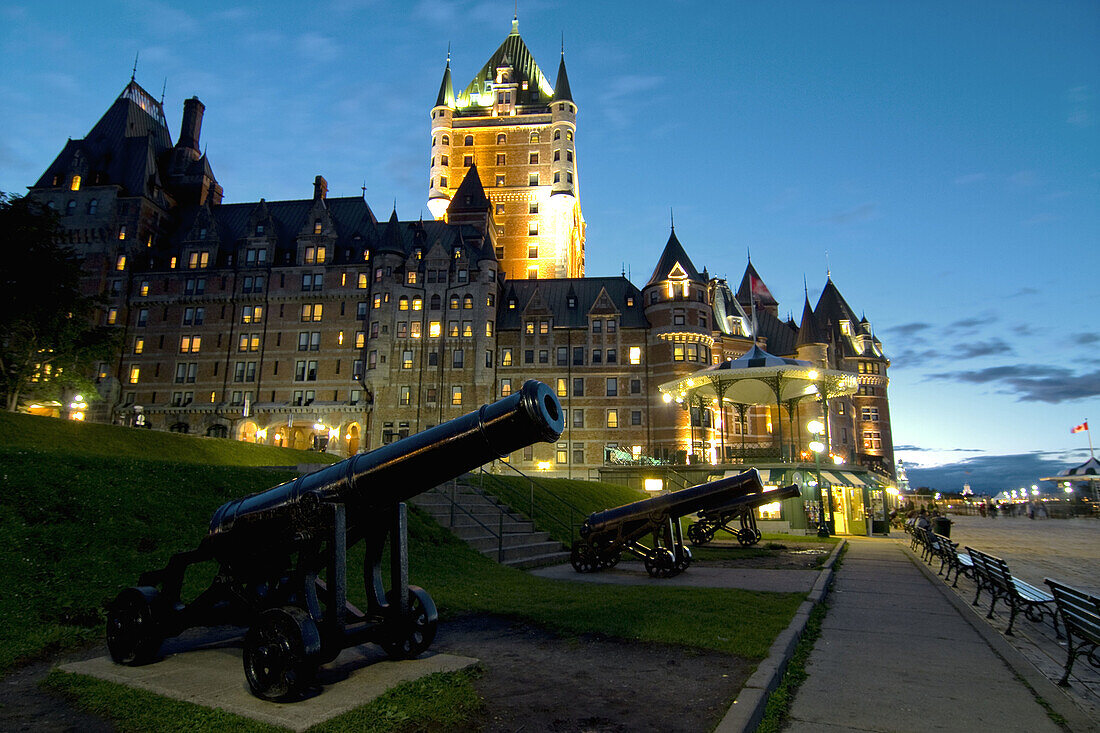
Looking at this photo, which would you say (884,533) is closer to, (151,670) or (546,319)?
(546,319)

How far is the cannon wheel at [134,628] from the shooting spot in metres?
6.20

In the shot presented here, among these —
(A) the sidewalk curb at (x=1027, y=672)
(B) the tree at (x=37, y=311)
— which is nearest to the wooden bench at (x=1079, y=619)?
(A) the sidewalk curb at (x=1027, y=672)

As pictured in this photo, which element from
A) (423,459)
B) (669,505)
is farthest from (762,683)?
(669,505)

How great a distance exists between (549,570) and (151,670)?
1075cm

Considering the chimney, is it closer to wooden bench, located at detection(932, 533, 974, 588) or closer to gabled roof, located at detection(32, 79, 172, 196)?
gabled roof, located at detection(32, 79, 172, 196)

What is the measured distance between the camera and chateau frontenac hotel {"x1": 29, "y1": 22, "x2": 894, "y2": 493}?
180 ft

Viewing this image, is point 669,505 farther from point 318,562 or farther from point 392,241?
point 392,241

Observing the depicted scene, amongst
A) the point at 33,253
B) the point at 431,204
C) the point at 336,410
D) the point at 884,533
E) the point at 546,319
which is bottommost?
the point at 884,533

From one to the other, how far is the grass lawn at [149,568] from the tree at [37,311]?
2380cm

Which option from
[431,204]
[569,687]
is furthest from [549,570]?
[431,204]

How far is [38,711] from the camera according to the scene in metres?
5.34

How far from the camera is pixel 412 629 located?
20.9 feet

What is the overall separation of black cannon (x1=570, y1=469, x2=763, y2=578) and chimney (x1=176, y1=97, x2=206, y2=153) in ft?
257

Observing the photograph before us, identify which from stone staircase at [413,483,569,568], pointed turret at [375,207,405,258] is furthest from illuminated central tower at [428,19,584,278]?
stone staircase at [413,483,569,568]
